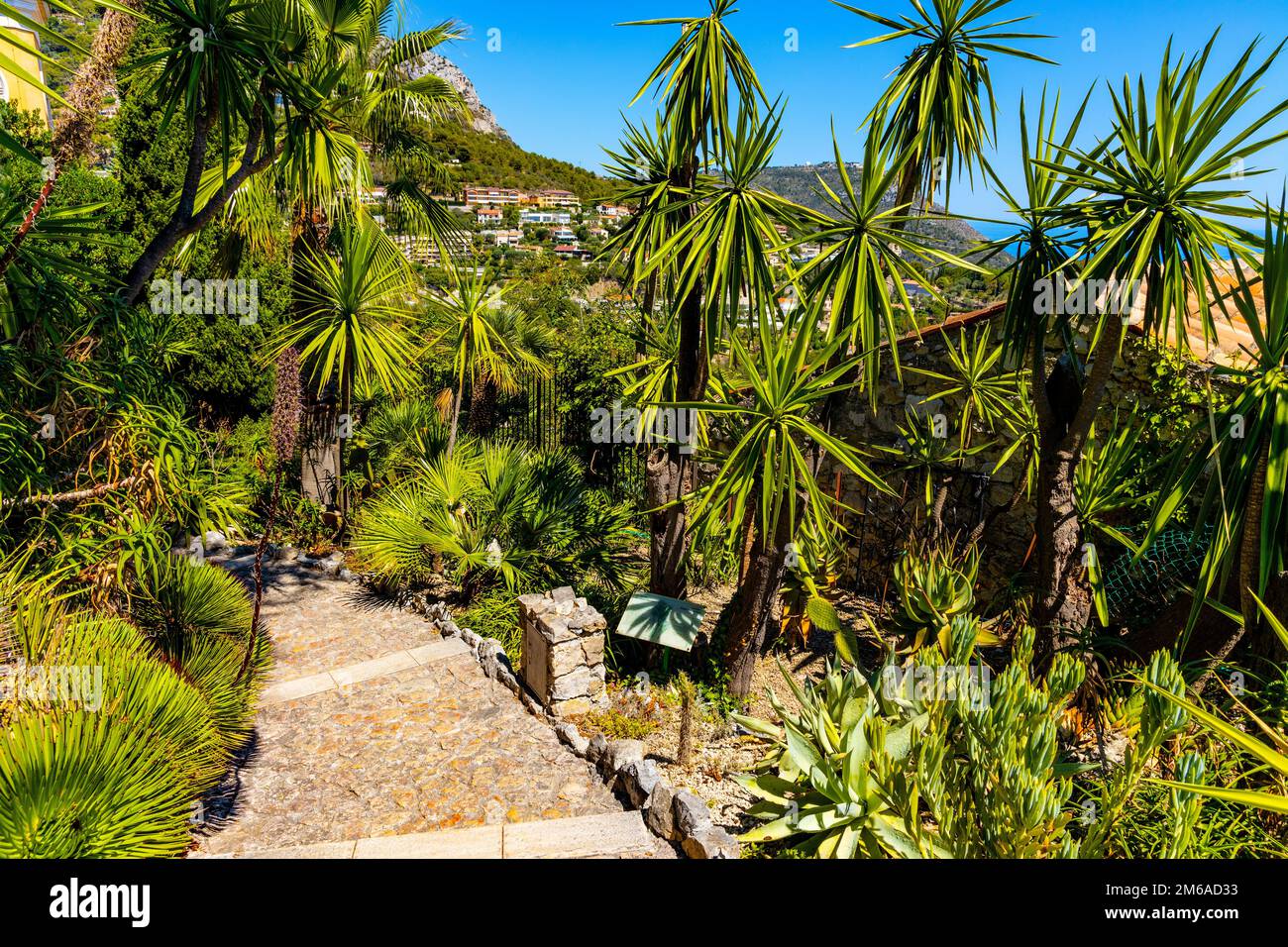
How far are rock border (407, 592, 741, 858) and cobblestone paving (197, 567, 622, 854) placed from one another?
87mm

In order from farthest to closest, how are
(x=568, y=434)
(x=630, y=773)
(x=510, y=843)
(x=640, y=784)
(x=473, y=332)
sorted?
(x=568, y=434) → (x=473, y=332) → (x=630, y=773) → (x=640, y=784) → (x=510, y=843)

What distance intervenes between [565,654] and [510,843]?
5.16 ft

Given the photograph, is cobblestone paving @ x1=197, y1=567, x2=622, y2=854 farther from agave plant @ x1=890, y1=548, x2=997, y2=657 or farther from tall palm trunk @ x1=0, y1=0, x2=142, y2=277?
tall palm trunk @ x1=0, y1=0, x2=142, y2=277

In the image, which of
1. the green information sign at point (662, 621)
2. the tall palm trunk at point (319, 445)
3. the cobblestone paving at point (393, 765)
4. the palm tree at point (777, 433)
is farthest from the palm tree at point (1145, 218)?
the tall palm trunk at point (319, 445)

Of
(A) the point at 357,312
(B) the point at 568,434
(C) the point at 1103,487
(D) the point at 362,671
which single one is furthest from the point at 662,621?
(B) the point at 568,434

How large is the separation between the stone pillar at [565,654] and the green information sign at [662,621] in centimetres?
24

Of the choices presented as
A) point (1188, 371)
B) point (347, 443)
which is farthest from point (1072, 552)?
point (347, 443)

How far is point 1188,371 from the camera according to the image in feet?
18.9

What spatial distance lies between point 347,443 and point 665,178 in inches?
260

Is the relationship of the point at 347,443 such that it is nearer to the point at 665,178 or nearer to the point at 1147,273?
the point at 665,178

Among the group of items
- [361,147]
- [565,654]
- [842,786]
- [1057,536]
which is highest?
[361,147]

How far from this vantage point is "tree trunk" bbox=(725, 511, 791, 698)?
5.62 metres

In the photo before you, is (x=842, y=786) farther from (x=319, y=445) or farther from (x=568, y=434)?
(x=319, y=445)

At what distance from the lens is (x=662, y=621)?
5766 millimetres
